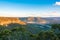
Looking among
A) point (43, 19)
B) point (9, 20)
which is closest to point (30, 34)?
point (9, 20)

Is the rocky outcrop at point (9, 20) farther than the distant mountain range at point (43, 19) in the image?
Yes

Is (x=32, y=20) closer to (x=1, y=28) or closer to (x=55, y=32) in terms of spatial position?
(x=55, y=32)

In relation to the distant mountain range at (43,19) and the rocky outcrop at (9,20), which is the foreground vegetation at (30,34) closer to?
the rocky outcrop at (9,20)

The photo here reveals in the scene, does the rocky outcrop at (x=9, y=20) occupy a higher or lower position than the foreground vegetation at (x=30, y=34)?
higher

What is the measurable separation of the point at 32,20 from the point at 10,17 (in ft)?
1.71

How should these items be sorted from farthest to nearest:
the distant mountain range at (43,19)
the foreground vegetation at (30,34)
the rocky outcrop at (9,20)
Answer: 1. the foreground vegetation at (30,34)
2. the rocky outcrop at (9,20)
3. the distant mountain range at (43,19)

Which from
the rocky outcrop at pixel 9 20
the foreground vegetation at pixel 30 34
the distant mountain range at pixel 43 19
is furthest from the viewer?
the foreground vegetation at pixel 30 34

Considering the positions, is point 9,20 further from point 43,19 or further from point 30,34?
point 43,19

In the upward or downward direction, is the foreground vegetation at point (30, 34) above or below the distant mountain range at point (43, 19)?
below

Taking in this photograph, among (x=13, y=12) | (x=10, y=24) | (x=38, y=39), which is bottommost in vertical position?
(x=38, y=39)

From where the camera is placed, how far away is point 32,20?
3150 mm

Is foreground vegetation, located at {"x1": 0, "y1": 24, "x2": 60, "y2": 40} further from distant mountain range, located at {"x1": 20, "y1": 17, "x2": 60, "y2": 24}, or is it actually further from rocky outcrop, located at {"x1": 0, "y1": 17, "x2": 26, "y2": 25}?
distant mountain range, located at {"x1": 20, "y1": 17, "x2": 60, "y2": 24}

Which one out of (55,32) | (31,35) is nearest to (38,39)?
(31,35)

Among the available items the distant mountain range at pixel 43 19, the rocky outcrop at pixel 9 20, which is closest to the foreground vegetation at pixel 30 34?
the rocky outcrop at pixel 9 20
